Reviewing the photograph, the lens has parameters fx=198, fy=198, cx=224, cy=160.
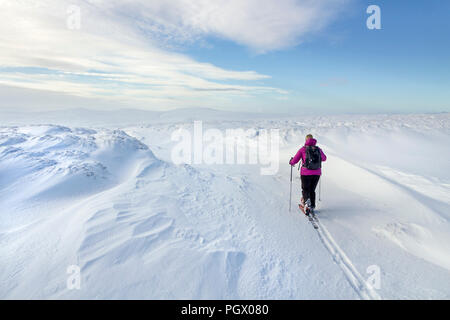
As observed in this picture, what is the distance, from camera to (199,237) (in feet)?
12.8

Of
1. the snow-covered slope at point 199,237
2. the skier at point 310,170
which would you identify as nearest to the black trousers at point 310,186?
the skier at point 310,170

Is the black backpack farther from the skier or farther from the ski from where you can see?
the ski

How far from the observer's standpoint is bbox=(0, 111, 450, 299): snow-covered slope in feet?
9.46

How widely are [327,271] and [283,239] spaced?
1.03m

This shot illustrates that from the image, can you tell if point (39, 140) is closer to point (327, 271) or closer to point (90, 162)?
point (90, 162)

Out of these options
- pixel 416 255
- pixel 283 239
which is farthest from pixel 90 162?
pixel 416 255

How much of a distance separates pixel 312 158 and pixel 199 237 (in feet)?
11.7

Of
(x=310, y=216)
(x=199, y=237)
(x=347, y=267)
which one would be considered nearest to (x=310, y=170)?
(x=310, y=216)

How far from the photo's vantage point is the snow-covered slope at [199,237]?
9.46ft

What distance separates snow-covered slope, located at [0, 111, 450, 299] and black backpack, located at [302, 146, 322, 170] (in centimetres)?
139

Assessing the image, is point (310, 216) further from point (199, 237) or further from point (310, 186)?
point (199, 237)

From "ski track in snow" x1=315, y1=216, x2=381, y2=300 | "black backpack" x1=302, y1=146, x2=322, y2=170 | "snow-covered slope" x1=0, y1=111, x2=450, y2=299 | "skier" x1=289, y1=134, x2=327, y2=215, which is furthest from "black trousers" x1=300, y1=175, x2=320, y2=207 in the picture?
"ski track in snow" x1=315, y1=216, x2=381, y2=300
